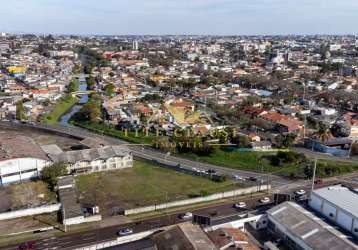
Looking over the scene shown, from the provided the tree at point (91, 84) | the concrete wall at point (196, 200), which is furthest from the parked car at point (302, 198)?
the tree at point (91, 84)

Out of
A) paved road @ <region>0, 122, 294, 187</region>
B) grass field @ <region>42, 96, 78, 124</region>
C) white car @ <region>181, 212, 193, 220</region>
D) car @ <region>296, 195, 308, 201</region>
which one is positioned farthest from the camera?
grass field @ <region>42, 96, 78, 124</region>

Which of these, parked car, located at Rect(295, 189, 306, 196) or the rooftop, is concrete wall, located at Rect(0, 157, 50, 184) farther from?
the rooftop

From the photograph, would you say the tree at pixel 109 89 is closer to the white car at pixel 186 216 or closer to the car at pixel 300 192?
the car at pixel 300 192

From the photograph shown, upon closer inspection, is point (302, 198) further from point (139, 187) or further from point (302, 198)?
point (139, 187)

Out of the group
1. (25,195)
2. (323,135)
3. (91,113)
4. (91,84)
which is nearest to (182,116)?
(91,113)

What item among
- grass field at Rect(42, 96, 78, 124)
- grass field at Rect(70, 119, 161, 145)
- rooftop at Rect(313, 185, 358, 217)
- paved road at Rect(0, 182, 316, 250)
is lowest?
paved road at Rect(0, 182, 316, 250)

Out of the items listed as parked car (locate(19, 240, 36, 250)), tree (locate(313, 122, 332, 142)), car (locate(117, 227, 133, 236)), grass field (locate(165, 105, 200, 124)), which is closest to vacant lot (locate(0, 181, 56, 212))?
parked car (locate(19, 240, 36, 250))

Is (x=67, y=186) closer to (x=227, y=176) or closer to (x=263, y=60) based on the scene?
(x=227, y=176)

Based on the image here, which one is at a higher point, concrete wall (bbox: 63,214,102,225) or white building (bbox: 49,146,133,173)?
white building (bbox: 49,146,133,173)
